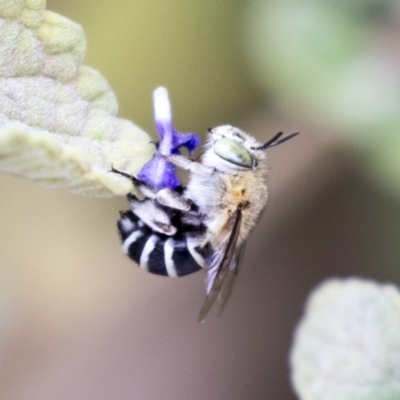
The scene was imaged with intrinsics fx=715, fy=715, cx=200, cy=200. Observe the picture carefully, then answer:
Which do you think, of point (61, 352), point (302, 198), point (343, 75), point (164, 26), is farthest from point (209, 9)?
point (61, 352)

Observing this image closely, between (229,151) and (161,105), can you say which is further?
(229,151)

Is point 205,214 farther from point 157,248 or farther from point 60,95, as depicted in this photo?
point 60,95

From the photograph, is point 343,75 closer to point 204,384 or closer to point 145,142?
point 204,384

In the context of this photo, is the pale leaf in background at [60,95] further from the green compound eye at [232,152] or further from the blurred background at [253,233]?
the blurred background at [253,233]

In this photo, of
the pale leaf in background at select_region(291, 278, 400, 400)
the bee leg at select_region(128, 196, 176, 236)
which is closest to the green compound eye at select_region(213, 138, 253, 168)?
the bee leg at select_region(128, 196, 176, 236)

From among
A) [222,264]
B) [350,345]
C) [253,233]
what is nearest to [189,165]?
[222,264]

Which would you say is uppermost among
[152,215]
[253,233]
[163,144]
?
[163,144]

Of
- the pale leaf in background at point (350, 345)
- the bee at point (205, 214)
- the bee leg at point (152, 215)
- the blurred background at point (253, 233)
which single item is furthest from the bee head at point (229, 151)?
the blurred background at point (253, 233)
